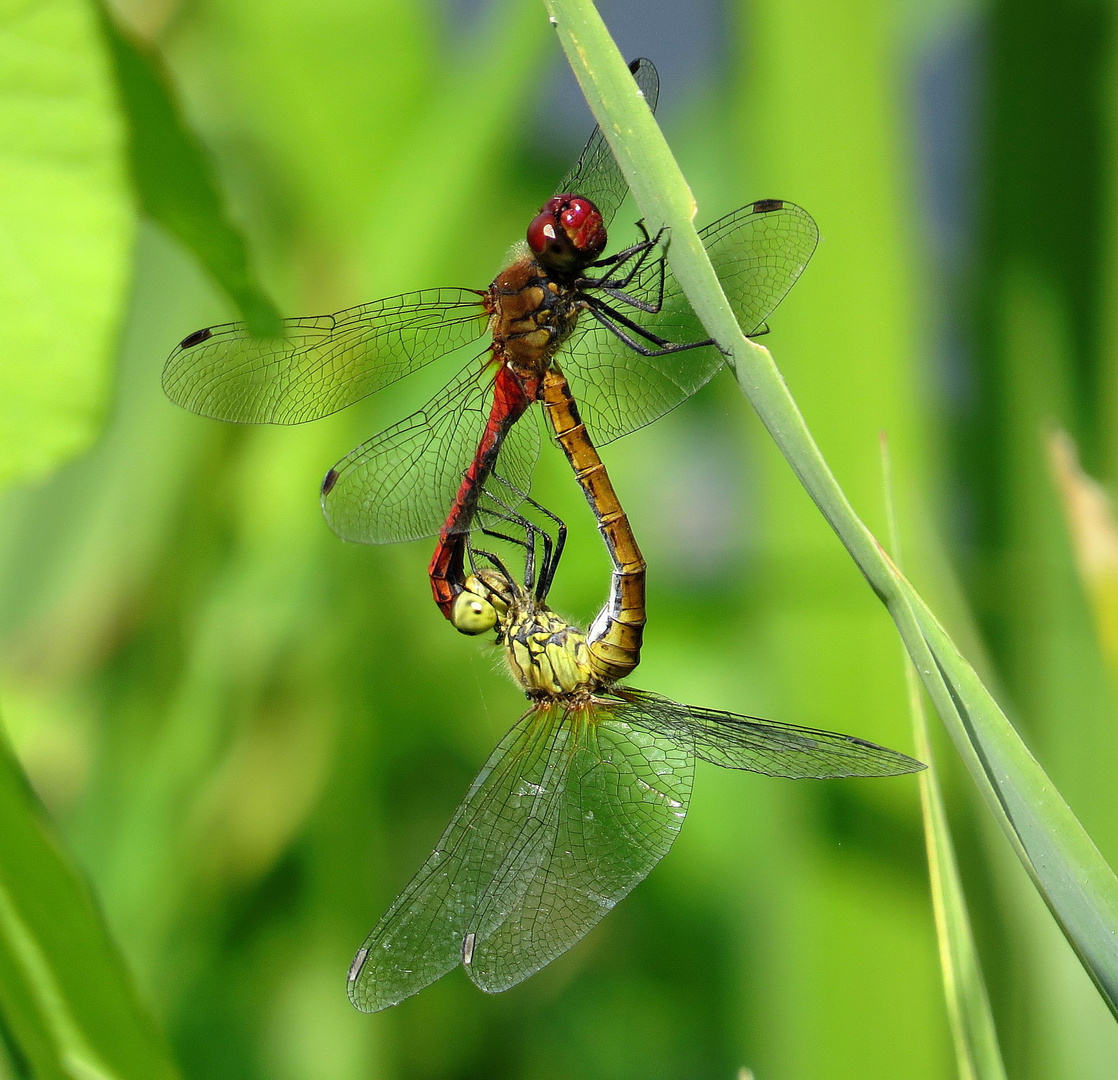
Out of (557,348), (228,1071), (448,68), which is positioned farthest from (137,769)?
(448,68)

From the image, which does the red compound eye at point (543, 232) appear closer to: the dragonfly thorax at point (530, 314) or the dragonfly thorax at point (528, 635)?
the dragonfly thorax at point (530, 314)

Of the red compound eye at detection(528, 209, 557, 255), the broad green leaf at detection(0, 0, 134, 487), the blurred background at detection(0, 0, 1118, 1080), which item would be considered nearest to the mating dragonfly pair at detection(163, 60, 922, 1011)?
the red compound eye at detection(528, 209, 557, 255)

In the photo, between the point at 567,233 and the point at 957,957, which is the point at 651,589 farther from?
the point at 957,957

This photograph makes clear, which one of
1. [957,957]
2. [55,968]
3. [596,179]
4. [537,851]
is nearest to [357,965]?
[537,851]

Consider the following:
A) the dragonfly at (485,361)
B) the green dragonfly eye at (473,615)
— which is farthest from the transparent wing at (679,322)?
the green dragonfly eye at (473,615)

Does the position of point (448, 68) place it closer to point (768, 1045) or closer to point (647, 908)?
point (647, 908)
